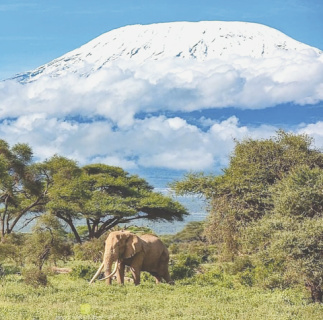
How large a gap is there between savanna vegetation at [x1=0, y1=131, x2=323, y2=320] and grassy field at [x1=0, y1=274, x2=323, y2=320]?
0.04m

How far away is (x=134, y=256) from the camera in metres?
20.2

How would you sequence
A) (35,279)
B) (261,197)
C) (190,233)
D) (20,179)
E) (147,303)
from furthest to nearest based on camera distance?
(190,233), (20,179), (261,197), (35,279), (147,303)

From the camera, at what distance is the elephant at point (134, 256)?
19558 mm

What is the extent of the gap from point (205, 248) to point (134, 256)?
22.3 m

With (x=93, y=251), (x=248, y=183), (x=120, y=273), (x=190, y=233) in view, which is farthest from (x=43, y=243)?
(x=190, y=233)

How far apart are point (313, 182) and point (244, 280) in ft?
19.9

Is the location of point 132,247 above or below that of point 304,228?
below

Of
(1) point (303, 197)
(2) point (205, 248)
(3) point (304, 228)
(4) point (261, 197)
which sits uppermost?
(4) point (261, 197)

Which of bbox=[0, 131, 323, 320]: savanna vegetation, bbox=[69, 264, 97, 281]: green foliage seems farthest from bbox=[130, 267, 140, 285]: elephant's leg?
bbox=[69, 264, 97, 281]: green foliage

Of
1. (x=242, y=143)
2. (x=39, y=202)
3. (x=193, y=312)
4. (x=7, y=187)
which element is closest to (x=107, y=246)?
(x=193, y=312)

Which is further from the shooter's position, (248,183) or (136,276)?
(248,183)

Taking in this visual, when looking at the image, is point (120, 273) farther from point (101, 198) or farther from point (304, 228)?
point (101, 198)

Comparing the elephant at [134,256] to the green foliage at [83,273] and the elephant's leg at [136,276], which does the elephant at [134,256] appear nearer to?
the elephant's leg at [136,276]

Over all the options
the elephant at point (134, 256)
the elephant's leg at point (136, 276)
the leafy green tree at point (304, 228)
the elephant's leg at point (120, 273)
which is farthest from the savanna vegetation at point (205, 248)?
the elephant's leg at point (120, 273)
